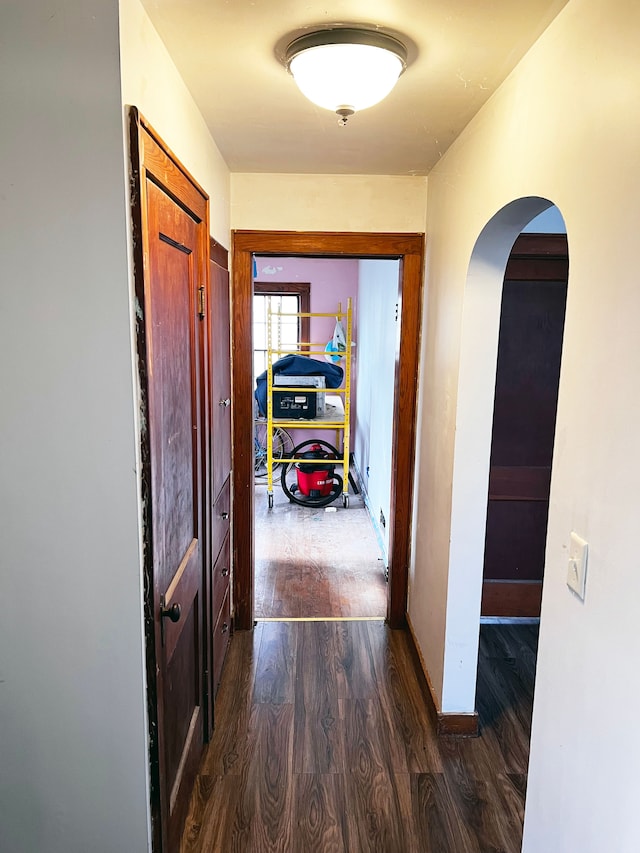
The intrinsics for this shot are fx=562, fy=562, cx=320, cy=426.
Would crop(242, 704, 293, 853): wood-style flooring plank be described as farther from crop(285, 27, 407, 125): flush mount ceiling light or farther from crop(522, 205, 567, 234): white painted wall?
crop(522, 205, 567, 234): white painted wall

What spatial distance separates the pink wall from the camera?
6.61 meters

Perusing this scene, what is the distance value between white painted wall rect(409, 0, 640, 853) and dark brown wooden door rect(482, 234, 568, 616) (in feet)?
4.18

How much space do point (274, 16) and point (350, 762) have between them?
241cm

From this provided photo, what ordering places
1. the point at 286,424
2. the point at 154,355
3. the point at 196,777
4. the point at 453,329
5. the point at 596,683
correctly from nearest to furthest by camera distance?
the point at 596,683
the point at 154,355
the point at 196,777
the point at 453,329
the point at 286,424

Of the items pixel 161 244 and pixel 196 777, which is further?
Answer: pixel 196 777

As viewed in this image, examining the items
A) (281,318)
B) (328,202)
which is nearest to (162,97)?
(328,202)

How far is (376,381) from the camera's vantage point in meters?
5.14

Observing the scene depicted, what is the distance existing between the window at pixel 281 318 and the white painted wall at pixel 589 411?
5007mm

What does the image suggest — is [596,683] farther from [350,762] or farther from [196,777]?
[196,777]

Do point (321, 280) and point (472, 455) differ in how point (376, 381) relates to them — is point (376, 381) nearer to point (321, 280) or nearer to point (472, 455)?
point (321, 280)

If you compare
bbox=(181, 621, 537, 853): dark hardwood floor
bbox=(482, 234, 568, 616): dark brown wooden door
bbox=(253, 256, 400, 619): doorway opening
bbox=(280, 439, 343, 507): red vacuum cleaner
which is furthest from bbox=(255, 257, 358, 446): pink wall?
bbox=(181, 621, 537, 853): dark hardwood floor

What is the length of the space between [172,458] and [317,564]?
254cm

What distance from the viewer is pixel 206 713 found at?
7.27 feet

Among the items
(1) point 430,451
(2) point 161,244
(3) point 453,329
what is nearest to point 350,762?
(1) point 430,451
